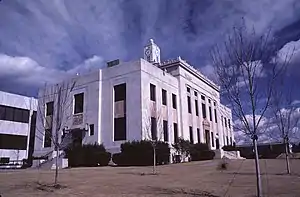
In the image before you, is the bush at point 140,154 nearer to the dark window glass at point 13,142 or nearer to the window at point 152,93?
the window at point 152,93

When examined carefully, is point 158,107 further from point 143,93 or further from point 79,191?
point 79,191

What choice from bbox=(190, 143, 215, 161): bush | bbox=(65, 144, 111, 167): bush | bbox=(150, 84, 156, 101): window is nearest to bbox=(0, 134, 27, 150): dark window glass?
bbox=(65, 144, 111, 167): bush

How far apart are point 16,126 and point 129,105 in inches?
943

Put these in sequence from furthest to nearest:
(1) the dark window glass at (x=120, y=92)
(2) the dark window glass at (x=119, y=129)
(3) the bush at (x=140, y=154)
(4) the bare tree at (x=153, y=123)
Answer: (1) the dark window glass at (x=120, y=92) < (2) the dark window glass at (x=119, y=129) < (4) the bare tree at (x=153, y=123) < (3) the bush at (x=140, y=154)

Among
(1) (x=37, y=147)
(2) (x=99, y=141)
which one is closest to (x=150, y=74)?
(2) (x=99, y=141)

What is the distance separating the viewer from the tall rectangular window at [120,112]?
34356 millimetres

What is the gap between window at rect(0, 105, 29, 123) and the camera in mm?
46656

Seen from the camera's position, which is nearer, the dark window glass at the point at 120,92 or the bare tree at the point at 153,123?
the bare tree at the point at 153,123

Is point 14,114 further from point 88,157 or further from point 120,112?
point 88,157

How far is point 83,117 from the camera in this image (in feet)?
124

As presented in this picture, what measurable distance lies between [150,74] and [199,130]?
1446 centimetres

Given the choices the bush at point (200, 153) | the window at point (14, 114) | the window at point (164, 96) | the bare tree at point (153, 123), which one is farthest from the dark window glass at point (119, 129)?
the window at point (14, 114)

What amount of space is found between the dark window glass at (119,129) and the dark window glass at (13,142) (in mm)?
21510

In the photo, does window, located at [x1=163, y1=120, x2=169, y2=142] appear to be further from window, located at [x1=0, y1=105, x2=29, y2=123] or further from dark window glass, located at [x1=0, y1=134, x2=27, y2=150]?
dark window glass, located at [x1=0, y1=134, x2=27, y2=150]
